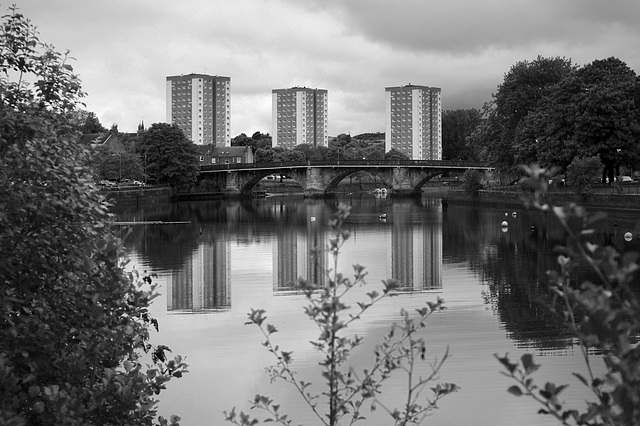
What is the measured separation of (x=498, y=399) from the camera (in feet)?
43.0

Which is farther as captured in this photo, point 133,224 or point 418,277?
point 133,224

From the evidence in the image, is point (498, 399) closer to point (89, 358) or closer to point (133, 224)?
point (89, 358)

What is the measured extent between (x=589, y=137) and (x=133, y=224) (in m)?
32.9

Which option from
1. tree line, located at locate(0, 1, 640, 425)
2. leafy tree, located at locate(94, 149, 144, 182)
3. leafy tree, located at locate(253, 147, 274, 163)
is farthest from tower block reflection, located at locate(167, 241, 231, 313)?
leafy tree, located at locate(253, 147, 274, 163)

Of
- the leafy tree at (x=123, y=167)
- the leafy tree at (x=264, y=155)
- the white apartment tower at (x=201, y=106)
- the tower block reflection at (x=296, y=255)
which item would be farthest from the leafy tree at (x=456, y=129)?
the tower block reflection at (x=296, y=255)

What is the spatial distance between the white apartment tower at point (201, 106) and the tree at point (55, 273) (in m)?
176

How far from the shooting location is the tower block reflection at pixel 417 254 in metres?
27.0

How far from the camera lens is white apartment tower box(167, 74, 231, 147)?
Result: 605ft

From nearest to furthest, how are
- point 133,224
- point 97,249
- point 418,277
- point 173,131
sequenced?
point 97,249 → point 418,277 → point 133,224 → point 173,131

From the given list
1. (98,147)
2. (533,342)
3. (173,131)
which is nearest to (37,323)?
(98,147)

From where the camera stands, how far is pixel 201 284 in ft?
87.5

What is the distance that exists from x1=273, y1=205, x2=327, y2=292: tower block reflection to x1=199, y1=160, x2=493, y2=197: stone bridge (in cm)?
5013

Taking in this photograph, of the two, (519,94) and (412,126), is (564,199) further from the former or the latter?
(412,126)

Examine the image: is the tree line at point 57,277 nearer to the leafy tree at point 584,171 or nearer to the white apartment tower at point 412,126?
the leafy tree at point 584,171
